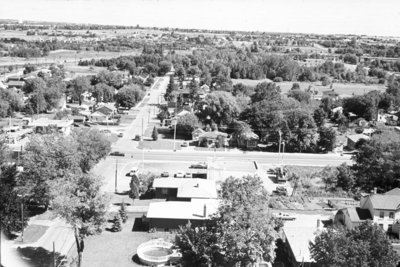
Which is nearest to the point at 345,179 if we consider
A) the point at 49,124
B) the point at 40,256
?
the point at 40,256

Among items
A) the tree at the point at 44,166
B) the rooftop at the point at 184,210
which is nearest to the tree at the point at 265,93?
the rooftop at the point at 184,210

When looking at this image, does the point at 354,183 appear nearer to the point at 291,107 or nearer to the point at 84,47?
the point at 291,107

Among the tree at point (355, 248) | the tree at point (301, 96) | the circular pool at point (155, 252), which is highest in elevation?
the tree at point (301, 96)

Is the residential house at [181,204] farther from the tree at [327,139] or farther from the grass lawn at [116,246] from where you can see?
the tree at [327,139]

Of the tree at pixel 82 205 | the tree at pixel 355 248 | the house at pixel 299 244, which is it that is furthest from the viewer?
the house at pixel 299 244

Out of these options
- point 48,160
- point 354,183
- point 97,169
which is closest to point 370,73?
point 354,183

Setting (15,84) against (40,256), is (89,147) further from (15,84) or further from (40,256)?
(15,84)

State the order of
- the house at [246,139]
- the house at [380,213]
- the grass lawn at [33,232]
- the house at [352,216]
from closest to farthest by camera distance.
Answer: the grass lawn at [33,232]
the house at [352,216]
the house at [380,213]
the house at [246,139]
